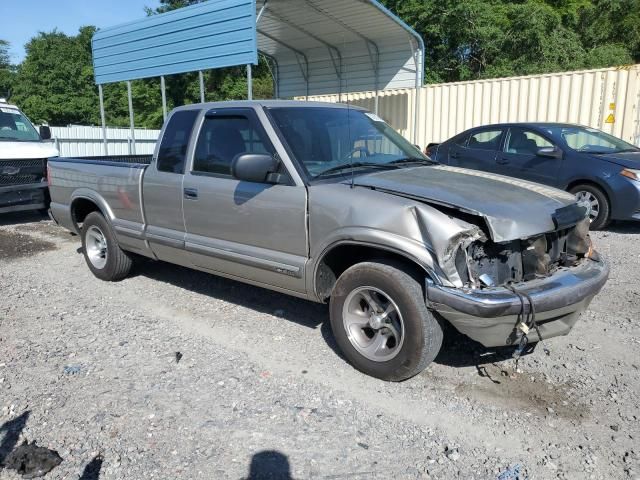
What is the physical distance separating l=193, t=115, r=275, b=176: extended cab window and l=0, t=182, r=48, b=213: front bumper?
6337 mm

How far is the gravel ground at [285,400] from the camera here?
111 inches

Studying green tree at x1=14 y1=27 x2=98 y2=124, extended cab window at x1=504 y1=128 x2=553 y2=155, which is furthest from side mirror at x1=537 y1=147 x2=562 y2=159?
green tree at x1=14 y1=27 x2=98 y2=124

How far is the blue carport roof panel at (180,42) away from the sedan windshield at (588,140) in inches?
214

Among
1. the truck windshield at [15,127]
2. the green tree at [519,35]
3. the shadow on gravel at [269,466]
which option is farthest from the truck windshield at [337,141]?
the green tree at [519,35]

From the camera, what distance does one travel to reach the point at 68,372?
387 cm

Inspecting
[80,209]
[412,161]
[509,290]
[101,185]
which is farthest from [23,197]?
[509,290]

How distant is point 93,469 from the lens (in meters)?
2.78

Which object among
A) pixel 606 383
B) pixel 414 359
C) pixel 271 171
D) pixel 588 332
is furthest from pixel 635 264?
pixel 271 171

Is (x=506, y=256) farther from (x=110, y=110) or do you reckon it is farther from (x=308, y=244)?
(x=110, y=110)

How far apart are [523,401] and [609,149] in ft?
21.9

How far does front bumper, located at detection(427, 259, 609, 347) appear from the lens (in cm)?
307

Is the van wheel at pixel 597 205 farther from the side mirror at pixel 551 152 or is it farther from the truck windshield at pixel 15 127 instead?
the truck windshield at pixel 15 127

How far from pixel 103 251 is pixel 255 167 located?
3143 millimetres

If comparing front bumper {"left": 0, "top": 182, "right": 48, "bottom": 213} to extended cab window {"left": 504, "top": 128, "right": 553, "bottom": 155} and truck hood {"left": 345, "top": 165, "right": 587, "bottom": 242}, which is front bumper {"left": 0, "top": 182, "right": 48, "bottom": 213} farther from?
extended cab window {"left": 504, "top": 128, "right": 553, "bottom": 155}
